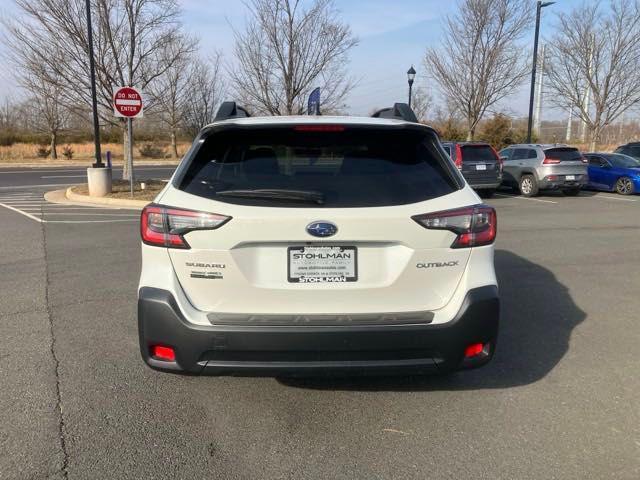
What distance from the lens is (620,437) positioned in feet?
9.70

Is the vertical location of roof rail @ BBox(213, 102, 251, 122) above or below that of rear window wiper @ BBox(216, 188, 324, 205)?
above

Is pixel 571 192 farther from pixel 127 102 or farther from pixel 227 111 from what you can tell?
pixel 227 111

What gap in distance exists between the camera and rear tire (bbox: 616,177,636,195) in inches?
684

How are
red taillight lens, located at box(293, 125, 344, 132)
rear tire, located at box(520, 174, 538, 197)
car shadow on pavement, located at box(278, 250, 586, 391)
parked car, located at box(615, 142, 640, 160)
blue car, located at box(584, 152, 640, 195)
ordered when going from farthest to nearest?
parked car, located at box(615, 142, 640, 160) < blue car, located at box(584, 152, 640, 195) < rear tire, located at box(520, 174, 538, 197) < car shadow on pavement, located at box(278, 250, 586, 391) < red taillight lens, located at box(293, 125, 344, 132)

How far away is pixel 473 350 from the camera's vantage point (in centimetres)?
293

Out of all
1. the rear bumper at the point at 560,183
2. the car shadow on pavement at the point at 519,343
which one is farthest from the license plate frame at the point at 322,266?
the rear bumper at the point at 560,183

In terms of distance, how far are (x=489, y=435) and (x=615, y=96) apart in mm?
27642

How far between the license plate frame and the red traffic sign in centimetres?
1247

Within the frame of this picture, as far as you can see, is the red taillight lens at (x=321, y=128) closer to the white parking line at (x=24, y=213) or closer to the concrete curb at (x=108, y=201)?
the white parking line at (x=24, y=213)

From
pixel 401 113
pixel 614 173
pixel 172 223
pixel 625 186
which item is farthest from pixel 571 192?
pixel 172 223

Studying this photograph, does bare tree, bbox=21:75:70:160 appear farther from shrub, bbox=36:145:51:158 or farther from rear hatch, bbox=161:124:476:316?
rear hatch, bbox=161:124:476:316

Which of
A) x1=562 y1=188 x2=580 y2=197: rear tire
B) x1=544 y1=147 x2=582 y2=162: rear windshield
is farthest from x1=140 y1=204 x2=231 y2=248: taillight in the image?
x1=562 y1=188 x2=580 y2=197: rear tire

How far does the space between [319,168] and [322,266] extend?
1.86ft

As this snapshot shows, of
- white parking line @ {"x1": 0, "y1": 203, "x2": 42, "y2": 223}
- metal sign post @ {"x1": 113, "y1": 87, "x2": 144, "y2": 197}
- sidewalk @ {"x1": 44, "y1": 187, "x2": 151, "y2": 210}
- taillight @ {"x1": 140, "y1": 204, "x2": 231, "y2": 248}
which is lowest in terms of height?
white parking line @ {"x1": 0, "y1": 203, "x2": 42, "y2": 223}
